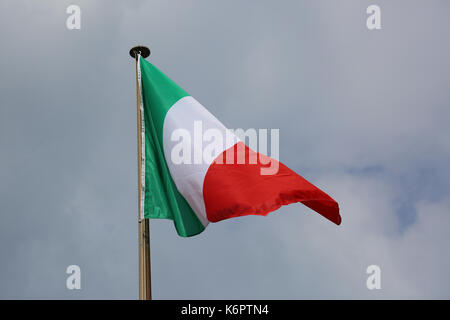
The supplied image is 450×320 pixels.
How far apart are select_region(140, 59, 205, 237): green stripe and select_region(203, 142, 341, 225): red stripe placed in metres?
0.69

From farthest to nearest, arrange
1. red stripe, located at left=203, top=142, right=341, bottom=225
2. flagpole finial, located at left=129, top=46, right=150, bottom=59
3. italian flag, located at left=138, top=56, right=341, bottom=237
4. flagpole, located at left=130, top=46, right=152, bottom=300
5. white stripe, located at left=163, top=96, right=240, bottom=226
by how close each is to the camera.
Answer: flagpole finial, located at left=129, top=46, right=150, bottom=59
white stripe, located at left=163, top=96, right=240, bottom=226
italian flag, located at left=138, top=56, right=341, bottom=237
red stripe, located at left=203, top=142, right=341, bottom=225
flagpole, located at left=130, top=46, right=152, bottom=300

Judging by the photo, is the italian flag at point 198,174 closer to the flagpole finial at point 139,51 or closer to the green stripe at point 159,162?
the green stripe at point 159,162

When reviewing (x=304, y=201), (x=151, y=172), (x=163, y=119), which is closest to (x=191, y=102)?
(x=163, y=119)

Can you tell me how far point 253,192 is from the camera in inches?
408

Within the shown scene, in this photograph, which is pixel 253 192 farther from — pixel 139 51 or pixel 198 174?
pixel 139 51

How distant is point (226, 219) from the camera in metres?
10.2

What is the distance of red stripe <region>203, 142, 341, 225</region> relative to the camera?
1016 cm

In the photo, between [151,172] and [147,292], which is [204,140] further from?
[147,292]

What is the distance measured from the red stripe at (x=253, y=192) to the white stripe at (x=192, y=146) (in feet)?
0.58

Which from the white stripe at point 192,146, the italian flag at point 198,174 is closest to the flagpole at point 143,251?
the italian flag at point 198,174

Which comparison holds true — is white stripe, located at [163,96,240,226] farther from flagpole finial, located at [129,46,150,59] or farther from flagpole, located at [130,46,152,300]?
flagpole finial, located at [129,46,150,59]

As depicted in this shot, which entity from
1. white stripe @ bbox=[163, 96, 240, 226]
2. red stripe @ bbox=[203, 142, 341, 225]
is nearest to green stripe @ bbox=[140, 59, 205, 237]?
white stripe @ bbox=[163, 96, 240, 226]

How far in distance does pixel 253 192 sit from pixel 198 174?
132cm

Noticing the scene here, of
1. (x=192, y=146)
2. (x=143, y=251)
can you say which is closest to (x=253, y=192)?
(x=192, y=146)
